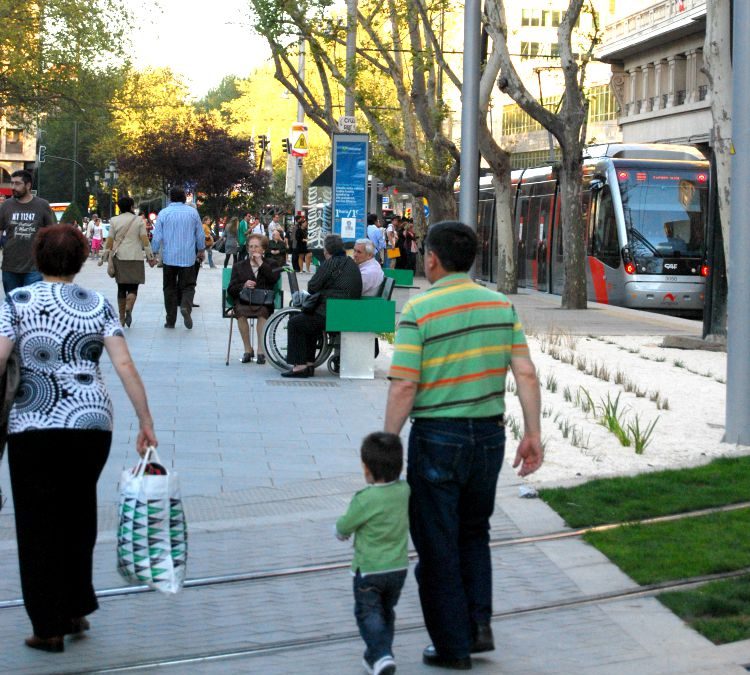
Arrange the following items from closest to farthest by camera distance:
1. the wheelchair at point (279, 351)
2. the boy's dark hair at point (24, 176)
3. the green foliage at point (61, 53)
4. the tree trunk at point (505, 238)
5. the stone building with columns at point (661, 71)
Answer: the boy's dark hair at point (24, 176)
the wheelchair at point (279, 351)
the tree trunk at point (505, 238)
the green foliage at point (61, 53)
the stone building with columns at point (661, 71)

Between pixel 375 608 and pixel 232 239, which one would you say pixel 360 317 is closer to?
pixel 375 608

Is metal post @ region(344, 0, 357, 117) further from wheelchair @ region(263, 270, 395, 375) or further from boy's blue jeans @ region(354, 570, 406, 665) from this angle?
boy's blue jeans @ region(354, 570, 406, 665)

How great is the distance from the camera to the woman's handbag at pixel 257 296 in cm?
1573

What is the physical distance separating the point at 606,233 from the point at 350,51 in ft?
27.3

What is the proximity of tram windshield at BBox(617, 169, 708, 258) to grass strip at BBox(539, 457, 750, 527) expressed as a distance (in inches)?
749

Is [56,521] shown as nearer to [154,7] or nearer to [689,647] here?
[689,647]

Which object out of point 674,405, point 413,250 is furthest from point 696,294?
point 674,405

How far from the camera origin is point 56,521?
5.46 meters

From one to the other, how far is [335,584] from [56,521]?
165cm

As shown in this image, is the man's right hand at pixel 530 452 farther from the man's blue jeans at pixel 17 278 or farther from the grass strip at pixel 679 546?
the man's blue jeans at pixel 17 278

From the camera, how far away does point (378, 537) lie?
511 centimetres

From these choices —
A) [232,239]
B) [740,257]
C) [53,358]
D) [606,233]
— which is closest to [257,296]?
[740,257]

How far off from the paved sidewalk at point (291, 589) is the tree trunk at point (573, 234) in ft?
51.2

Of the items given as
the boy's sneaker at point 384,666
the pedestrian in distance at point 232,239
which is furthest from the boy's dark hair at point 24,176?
the pedestrian in distance at point 232,239
